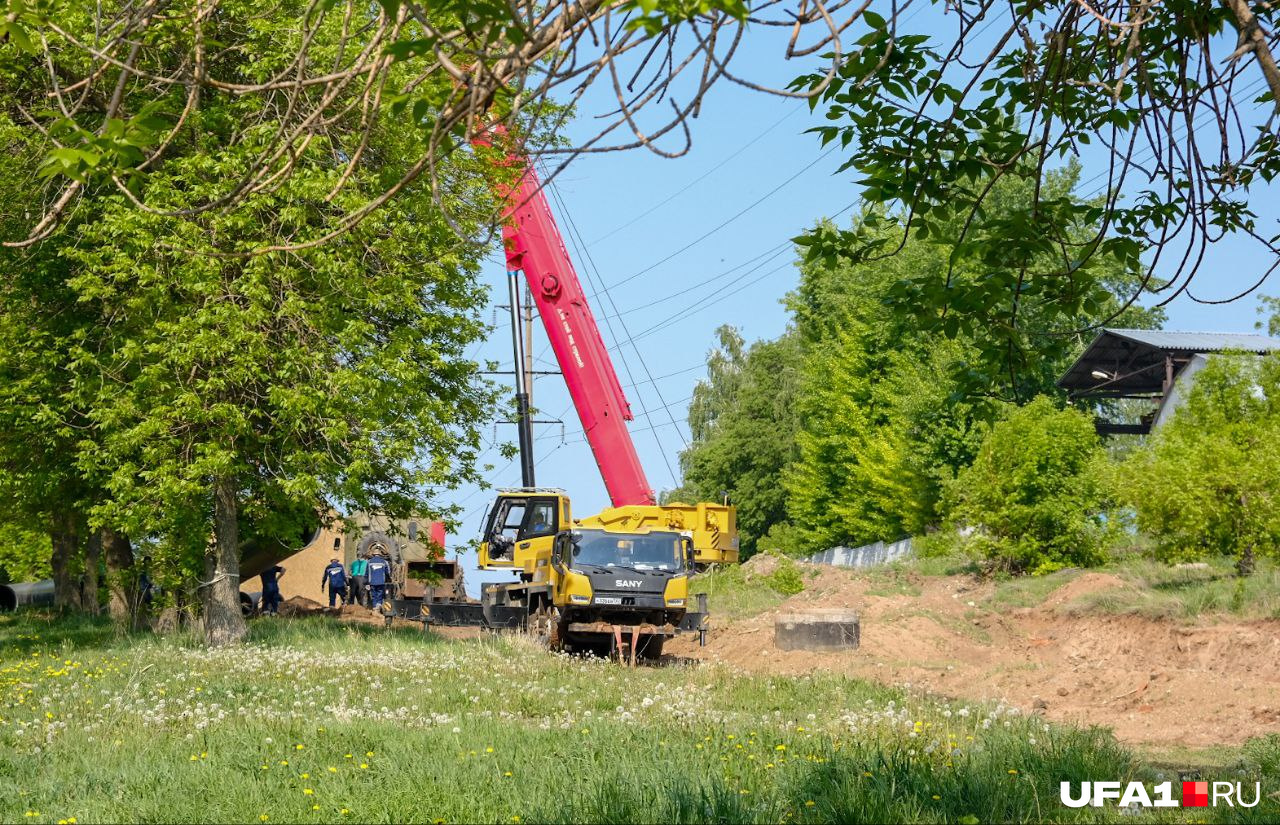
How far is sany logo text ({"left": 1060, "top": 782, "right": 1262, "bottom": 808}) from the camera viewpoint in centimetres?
691

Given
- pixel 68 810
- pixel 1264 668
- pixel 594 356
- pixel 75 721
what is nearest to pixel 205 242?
pixel 594 356

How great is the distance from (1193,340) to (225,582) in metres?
32.9

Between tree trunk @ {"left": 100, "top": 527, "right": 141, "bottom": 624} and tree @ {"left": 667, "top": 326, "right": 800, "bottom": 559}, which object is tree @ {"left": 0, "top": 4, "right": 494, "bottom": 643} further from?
tree @ {"left": 667, "top": 326, "right": 800, "bottom": 559}

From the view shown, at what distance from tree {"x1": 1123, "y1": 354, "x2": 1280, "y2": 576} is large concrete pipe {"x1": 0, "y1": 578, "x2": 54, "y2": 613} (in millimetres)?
34855

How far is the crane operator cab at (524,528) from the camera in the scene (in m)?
25.4

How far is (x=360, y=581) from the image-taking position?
121ft

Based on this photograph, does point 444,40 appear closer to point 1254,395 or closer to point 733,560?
point 1254,395

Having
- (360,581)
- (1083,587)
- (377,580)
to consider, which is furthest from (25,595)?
(1083,587)

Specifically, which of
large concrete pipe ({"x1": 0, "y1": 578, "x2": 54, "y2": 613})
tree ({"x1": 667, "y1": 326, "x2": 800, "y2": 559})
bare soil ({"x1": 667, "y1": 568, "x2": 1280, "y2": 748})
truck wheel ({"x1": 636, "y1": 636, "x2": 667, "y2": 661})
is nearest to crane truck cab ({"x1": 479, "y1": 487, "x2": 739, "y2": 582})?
bare soil ({"x1": 667, "y1": 568, "x2": 1280, "y2": 748})

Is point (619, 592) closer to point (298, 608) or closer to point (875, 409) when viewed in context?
point (298, 608)

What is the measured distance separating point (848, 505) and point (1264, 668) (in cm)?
3160

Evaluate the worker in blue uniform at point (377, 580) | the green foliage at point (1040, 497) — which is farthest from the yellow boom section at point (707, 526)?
the worker in blue uniform at point (377, 580)

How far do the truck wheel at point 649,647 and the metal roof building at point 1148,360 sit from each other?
21515 mm

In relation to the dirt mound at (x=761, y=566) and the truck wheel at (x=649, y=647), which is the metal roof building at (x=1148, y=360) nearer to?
the dirt mound at (x=761, y=566)
